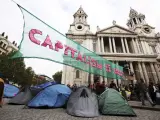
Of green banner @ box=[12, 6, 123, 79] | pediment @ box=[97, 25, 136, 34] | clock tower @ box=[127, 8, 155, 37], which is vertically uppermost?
clock tower @ box=[127, 8, 155, 37]

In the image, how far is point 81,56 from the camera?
690 cm

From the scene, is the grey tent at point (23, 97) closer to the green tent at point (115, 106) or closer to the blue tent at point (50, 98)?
the blue tent at point (50, 98)

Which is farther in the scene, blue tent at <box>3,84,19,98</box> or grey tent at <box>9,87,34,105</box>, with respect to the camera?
blue tent at <box>3,84,19,98</box>

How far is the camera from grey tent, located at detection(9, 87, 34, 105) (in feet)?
24.1

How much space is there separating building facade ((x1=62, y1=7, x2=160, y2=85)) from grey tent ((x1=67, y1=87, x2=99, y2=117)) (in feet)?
52.1

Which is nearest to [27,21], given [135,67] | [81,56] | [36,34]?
[36,34]

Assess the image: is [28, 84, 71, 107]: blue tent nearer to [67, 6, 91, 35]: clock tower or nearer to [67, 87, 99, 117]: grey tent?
[67, 87, 99, 117]: grey tent

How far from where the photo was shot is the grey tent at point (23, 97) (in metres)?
7.35

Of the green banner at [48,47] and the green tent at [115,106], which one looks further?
the green tent at [115,106]

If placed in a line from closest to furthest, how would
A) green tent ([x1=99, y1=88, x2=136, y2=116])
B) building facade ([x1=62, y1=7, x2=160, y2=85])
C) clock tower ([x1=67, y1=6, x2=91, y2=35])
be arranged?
1. green tent ([x1=99, y1=88, x2=136, y2=116])
2. building facade ([x1=62, y1=7, x2=160, y2=85])
3. clock tower ([x1=67, y1=6, x2=91, y2=35])

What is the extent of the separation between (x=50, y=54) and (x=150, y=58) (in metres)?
25.1

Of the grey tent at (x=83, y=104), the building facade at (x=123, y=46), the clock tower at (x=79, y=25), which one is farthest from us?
the clock tower at (x=79, y=25)

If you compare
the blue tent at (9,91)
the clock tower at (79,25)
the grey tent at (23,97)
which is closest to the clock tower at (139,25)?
the clock tower at (79,25)

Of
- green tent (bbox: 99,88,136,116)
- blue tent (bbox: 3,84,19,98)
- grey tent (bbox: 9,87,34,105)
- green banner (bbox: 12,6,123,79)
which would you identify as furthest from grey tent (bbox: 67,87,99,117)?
blue tent (bbox: 3,84,19,98)
